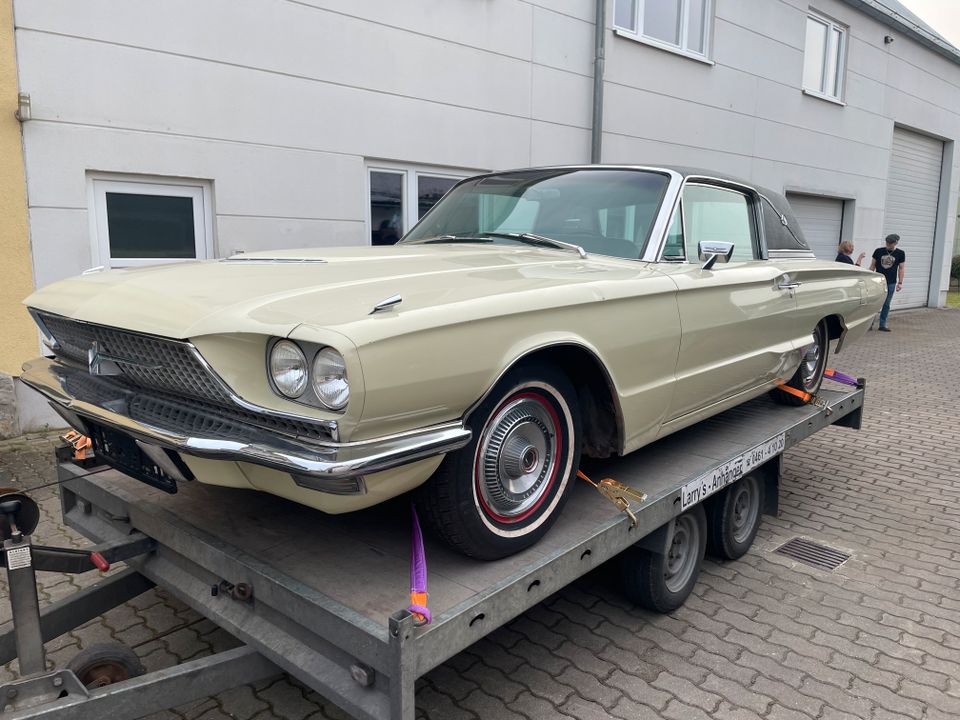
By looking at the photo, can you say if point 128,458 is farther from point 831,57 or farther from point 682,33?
point 831,57

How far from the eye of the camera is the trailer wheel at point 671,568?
312 centimetres

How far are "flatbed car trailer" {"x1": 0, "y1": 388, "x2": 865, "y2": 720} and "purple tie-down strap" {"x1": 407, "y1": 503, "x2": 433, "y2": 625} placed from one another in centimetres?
4

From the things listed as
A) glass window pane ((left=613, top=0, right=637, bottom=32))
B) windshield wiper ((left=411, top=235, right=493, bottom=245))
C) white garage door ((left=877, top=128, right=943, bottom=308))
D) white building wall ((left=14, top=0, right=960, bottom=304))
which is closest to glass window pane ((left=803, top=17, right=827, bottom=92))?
white building wall ((left=14, top=0, right=960, bottom=304))

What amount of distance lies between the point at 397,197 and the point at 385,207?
20 cm

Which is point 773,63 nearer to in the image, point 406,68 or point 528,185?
point 406,68

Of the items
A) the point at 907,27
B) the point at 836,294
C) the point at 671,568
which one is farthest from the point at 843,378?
the point at 907,27

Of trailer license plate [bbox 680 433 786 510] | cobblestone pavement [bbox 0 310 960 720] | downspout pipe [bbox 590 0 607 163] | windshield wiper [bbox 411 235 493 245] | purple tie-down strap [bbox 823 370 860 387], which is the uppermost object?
downspout pipe [bbox 590 0 607 163]

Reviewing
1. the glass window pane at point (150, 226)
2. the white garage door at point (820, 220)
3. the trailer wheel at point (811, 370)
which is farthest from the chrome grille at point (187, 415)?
the white garage door at point (820, 220)

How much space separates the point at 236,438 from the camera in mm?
1989

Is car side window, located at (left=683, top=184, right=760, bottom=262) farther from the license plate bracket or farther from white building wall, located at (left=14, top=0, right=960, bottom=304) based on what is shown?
white building wall, located at (left=14, top=0, right=960, bottom=304)

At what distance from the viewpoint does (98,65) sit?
5480 millimetres

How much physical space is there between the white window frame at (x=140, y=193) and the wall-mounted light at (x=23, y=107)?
22.8 inches

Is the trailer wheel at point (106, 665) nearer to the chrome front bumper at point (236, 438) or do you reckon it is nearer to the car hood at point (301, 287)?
the chrome front bumper at point (236, 438)

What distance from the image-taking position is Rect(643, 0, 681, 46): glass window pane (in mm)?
10117
